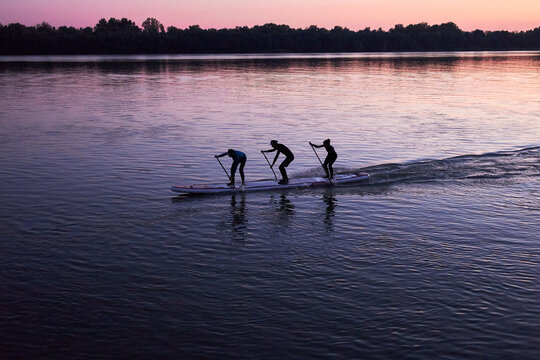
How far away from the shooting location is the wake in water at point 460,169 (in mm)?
29672

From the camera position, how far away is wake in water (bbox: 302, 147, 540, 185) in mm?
29672

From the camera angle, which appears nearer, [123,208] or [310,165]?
[123,208]

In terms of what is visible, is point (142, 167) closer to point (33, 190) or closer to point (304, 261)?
point (33, 190)

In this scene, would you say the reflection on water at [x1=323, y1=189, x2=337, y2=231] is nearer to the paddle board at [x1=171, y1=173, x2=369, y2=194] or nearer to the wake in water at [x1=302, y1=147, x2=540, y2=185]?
the paddle board at [x1=171, y1=173, x2=369, y2=194]

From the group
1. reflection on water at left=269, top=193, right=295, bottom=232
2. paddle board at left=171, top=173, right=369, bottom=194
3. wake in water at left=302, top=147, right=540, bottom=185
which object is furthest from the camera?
wake in water at left=302, top=147, right=540, bottom=185

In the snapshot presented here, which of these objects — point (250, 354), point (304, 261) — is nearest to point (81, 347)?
point (250, 354)

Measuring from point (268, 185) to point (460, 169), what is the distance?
36.5 ft

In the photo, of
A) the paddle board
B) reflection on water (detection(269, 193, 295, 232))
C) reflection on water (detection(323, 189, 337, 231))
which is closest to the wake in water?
the paddle board

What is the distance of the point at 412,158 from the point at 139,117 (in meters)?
27.1

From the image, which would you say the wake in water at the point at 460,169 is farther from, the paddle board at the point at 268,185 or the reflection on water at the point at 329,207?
the reflection on water at the point at 329,207

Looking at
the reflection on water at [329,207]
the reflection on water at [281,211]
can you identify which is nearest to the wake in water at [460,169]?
the reflection on water at [329,207]

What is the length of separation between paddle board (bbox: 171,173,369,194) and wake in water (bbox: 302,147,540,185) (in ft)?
4.07

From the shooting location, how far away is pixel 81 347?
13297 millimetres

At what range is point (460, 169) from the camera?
103 ft
